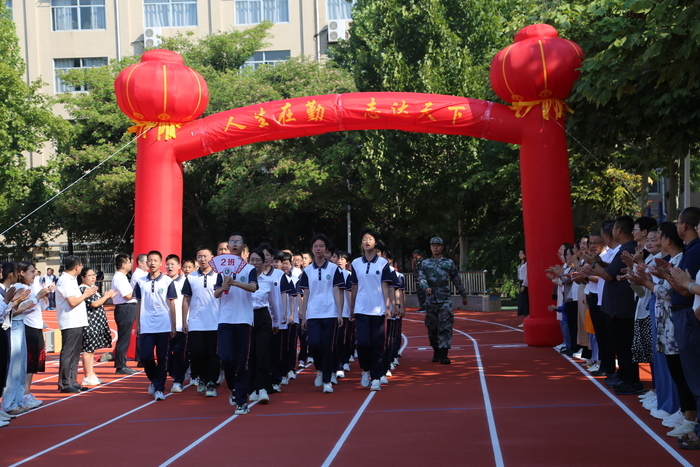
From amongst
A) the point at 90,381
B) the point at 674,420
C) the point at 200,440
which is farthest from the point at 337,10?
the point at 674,420

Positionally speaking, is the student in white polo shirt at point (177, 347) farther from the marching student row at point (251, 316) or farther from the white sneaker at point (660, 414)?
the white sneaker at point (660, 414)

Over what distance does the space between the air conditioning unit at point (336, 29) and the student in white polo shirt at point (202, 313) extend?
95.5 feet

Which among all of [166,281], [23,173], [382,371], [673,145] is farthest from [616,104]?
[23,173]

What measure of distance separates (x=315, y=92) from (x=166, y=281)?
719 inches

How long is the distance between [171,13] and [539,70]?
30.2 m

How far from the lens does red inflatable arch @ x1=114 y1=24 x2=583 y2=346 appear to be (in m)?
12.8

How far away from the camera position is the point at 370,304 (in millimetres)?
9812

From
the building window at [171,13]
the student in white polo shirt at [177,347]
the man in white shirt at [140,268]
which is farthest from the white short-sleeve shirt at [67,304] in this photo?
the building window at [171,13]

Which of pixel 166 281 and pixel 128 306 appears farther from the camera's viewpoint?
pixel 128 306

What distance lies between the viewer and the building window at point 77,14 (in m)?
39.4

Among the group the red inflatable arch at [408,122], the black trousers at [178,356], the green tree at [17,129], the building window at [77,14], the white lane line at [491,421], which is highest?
the building window at [77,14]

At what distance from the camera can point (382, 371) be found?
971 cm

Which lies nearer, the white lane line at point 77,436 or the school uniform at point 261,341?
the white lane line at point 77,436

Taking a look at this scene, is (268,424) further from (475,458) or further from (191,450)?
(475,458)
